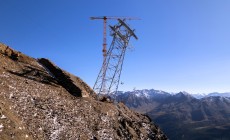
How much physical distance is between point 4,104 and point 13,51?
2022 cm

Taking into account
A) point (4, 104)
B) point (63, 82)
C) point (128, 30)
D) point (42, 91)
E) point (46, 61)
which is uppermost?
point (128, 30)

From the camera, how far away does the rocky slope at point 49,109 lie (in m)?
27.5

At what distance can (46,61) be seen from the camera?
50094mm

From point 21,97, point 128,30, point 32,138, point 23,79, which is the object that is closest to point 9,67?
point 23,79

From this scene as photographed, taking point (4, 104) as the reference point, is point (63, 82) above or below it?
above

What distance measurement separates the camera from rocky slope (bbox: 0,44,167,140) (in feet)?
90.2

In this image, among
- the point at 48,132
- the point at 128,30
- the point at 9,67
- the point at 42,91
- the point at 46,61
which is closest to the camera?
the point at 48,132

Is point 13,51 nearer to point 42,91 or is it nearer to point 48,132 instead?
point 42,91

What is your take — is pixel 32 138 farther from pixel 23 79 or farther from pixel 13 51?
pixel 13 51

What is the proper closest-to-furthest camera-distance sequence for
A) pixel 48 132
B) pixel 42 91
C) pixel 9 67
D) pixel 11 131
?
pixel 11 131, pixel 48 132, pixel 42 91, pixel 9 67

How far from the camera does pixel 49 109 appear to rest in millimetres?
32500

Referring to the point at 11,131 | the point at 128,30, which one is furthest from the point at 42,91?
the point at 128,30

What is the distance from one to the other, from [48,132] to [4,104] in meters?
4.78

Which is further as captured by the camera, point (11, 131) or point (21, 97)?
point (21, 97)
